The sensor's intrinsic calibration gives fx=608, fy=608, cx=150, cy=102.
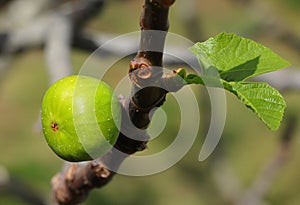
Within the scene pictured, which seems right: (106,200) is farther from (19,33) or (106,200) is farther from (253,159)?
(19,33)

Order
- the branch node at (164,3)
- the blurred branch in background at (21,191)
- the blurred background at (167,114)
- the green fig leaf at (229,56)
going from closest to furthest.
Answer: the branch node at (164,3)
the green fig leaf at (229,56)
the blurred branch in background at (21,191)
the blurred background at (167,114)

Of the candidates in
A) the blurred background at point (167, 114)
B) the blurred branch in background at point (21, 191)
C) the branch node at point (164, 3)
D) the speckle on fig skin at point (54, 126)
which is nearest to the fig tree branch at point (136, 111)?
the branch node at point (164, 3)

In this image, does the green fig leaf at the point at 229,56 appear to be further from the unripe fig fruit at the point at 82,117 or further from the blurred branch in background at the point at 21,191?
the blurred branch in background at the point at 21,191

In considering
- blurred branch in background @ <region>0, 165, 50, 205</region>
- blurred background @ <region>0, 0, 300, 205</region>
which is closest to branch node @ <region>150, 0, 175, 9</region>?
blurred background @ <region>0, 0, 300, 205</region>

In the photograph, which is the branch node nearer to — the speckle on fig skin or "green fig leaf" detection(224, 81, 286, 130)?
"green fig leaf" detection(224, 81, 286, 130)

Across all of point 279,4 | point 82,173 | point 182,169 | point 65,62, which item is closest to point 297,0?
point 279,4
